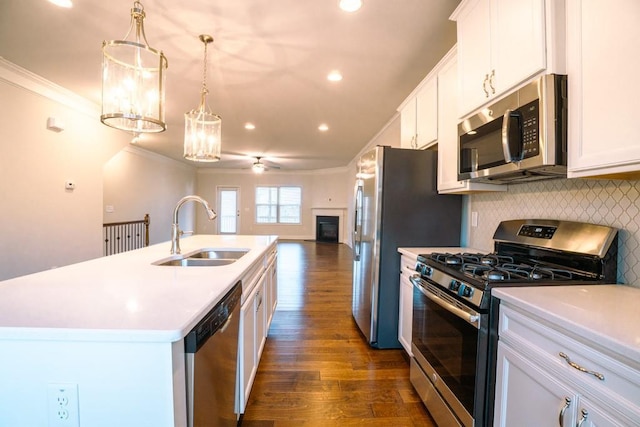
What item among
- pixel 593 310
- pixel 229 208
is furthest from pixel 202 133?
pixel 229 208

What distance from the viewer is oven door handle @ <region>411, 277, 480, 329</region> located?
128 centimetres

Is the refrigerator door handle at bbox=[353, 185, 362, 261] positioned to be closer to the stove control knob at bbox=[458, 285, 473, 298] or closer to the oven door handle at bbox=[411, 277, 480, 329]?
the oven door handle at bbox=[411, 277, 480, 329]

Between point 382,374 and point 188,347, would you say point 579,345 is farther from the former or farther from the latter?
point 382,374

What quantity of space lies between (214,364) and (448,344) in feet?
3.92

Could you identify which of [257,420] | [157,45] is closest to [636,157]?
[257,420]

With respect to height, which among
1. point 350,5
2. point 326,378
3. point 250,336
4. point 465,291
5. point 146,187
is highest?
point 350,5

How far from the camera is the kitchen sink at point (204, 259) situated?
1.90 metres

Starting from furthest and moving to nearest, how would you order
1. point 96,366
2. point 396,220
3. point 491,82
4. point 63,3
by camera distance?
point 396,220, point 63,3, point 491,82, point 96,366

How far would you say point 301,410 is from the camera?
69.6 inches

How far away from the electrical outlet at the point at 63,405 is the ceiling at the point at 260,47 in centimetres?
220

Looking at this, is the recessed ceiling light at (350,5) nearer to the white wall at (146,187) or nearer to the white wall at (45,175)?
the white wall at (45,175)

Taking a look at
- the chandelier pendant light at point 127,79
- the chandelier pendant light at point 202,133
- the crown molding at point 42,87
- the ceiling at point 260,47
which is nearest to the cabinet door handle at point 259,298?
the chandelier pendant light at point 127,79

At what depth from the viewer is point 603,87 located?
1.09 m

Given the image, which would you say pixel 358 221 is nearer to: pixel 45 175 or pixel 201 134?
pixel 201 134
